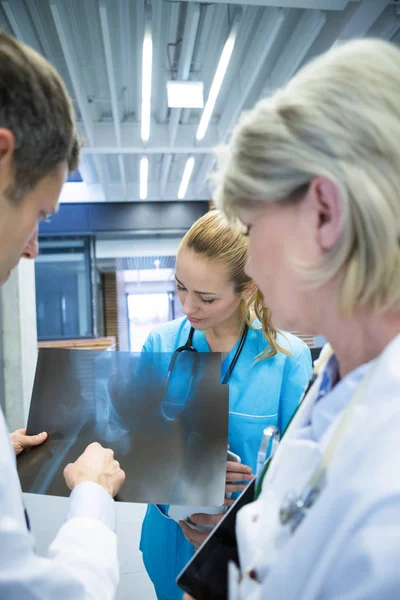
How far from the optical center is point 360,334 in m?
0.67

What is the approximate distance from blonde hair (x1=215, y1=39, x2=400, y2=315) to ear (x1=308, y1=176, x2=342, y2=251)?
0.03 feet

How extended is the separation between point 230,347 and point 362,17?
11.9ft

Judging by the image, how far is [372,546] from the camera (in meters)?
0.49

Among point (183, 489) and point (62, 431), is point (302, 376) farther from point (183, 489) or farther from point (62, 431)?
point (62, 431)

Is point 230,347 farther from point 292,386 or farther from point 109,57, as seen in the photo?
point 109,57

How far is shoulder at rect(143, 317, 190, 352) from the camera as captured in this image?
1.47 meters

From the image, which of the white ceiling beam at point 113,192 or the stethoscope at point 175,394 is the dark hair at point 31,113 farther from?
the white ceiling beam at point 113,192

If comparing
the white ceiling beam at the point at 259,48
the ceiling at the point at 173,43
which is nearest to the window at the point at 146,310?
the ceiling at the point at 173,43

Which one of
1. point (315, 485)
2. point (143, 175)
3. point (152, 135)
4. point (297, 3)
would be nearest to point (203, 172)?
point (143, 175)

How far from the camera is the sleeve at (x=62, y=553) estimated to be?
2.39 feet

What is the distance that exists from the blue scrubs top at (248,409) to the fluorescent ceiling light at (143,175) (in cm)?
543

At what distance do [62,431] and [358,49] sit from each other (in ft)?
3.27

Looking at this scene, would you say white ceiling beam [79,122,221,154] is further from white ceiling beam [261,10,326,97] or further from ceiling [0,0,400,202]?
white ceiling beam [261,10,326,97]

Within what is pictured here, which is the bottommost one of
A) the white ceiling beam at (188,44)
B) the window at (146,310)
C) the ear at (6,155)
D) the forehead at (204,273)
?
the window at (146,310)
